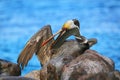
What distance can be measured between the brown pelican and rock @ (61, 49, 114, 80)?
28.5 inches

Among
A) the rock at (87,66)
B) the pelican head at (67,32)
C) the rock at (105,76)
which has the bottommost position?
the rock at (105,76)

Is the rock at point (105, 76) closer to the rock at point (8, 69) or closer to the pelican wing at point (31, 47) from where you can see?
the rock at point (8, 69)

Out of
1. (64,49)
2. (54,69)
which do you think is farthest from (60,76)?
(64,49)

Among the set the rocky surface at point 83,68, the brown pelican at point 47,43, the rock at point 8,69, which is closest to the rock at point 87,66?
the rocky surface at point 83,68

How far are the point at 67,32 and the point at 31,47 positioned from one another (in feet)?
3.80

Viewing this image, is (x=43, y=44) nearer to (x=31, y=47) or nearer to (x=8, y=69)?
(x=31, y=47)

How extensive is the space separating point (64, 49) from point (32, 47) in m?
1.28

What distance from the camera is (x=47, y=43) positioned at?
10789 mm

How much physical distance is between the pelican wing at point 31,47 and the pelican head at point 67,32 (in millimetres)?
637

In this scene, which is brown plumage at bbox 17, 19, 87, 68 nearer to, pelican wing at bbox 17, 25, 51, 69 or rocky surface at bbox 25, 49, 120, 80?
pelican wing at bbox 17, 25, 51, 69

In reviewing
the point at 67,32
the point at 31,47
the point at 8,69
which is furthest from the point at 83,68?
the point at 31,47

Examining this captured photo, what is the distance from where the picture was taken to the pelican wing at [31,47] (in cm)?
1042

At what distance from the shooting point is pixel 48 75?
29.2 ft

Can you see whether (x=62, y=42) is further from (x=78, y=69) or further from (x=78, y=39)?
(x=78, y=69)
